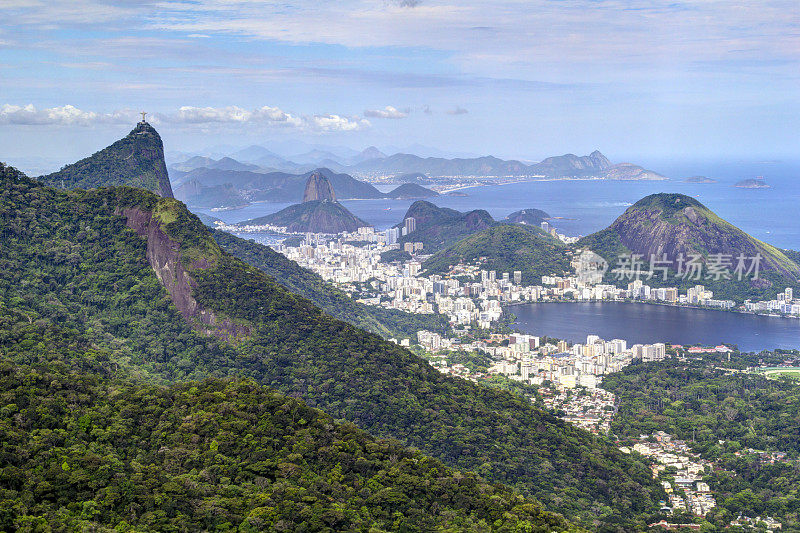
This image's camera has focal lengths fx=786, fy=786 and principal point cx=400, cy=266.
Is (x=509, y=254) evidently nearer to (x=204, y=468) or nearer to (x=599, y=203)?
(x=204, y=468)

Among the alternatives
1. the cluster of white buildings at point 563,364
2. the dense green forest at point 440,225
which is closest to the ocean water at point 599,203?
the dense green forest at point 440,225

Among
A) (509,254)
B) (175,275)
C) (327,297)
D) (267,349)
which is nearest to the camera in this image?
(267,349)

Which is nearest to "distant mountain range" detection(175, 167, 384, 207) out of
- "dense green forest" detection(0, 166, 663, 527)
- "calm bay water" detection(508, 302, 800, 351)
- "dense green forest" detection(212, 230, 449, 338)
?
"dense green forest" detection(212, 230, 449, 338)

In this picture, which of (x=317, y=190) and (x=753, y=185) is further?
(x=753, y=185)

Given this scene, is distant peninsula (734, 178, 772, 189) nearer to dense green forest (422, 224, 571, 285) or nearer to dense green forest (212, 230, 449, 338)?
dense green forest (422, 224, 571, 285)

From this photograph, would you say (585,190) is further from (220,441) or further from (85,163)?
(220,441)

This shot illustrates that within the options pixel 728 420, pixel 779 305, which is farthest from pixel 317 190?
pixel 728 420

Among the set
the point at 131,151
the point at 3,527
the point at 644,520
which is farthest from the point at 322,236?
the point at 3,527
